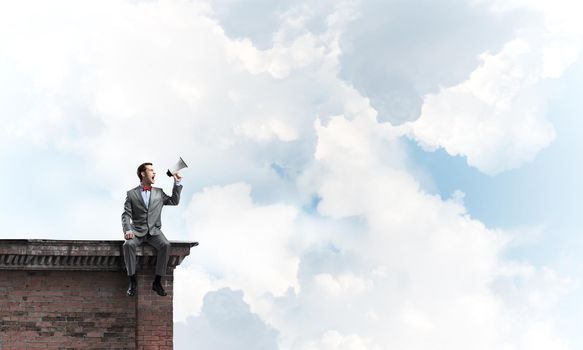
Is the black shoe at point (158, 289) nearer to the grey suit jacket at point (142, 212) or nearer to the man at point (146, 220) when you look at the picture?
the man at point (146, 220)

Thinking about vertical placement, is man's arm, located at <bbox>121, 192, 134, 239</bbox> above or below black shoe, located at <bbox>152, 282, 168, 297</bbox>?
above

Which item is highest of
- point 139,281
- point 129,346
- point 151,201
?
point 151,201

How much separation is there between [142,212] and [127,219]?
348mm

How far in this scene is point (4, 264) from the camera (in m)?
17.8

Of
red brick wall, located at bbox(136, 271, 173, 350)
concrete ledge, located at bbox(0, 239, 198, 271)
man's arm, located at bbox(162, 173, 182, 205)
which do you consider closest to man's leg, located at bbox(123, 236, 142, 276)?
concrete ledge, located at bbox(0, 239, 198, 271)

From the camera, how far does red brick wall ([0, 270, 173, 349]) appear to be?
1758 centimetres

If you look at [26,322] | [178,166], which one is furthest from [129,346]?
[178,166]

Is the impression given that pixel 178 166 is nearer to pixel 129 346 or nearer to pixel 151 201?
pixel 151 201

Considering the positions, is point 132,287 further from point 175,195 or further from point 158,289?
point 175,195

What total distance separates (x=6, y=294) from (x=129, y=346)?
2777 millimetres

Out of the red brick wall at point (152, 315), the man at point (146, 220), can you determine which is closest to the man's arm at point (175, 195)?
the man at point (146, 220)

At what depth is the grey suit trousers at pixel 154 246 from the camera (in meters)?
17.7

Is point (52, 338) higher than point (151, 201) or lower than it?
lower

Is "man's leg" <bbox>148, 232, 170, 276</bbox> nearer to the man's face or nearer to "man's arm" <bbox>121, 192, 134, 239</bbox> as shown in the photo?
"man's arm" <bbox>121, 192, 134, 239</bbox>
